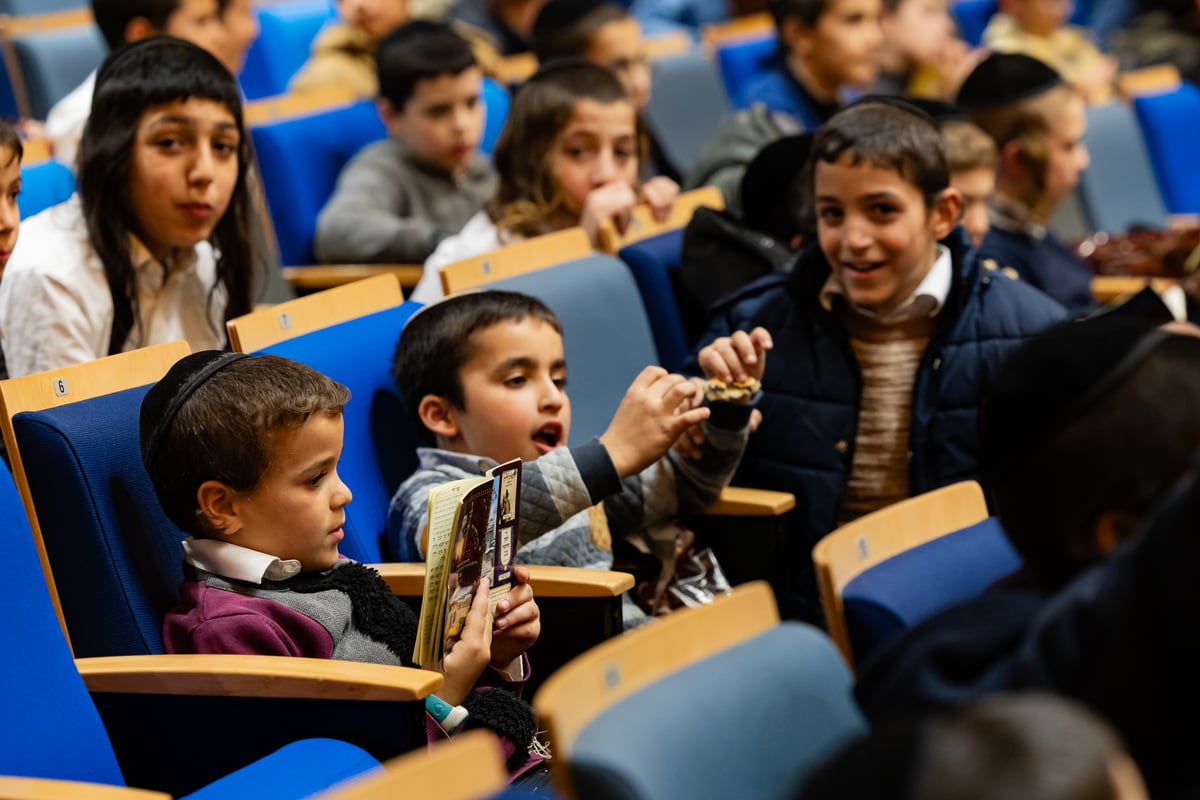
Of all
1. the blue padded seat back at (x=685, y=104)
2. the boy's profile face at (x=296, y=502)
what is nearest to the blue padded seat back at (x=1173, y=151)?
the blue padded seat back at (x=685, y=104)

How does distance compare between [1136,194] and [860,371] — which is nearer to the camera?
[860,371]

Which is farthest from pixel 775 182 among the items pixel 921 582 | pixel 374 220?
pixel 921 582

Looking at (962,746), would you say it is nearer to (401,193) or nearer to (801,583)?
(801,583)

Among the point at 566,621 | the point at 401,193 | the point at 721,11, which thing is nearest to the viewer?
the point at 566,621

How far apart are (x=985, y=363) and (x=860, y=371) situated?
210 millimetres

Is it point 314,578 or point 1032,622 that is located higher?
point 314,578

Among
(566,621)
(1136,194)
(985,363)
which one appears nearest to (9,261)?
(566,621)

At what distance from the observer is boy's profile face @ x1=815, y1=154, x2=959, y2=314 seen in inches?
100

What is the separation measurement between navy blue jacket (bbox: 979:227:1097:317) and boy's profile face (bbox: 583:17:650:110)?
1.19m

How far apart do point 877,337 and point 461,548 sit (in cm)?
106

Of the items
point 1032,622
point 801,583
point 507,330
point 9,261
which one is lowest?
point 801,583

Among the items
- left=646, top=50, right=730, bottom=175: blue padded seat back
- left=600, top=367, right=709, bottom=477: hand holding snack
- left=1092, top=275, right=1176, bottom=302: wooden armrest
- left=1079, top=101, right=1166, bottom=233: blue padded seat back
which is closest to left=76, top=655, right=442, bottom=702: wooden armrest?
left=600, top=367, right=709, bottom=477: hand holding snack

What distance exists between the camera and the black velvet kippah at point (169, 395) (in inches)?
76.7

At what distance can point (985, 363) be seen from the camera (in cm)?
256
